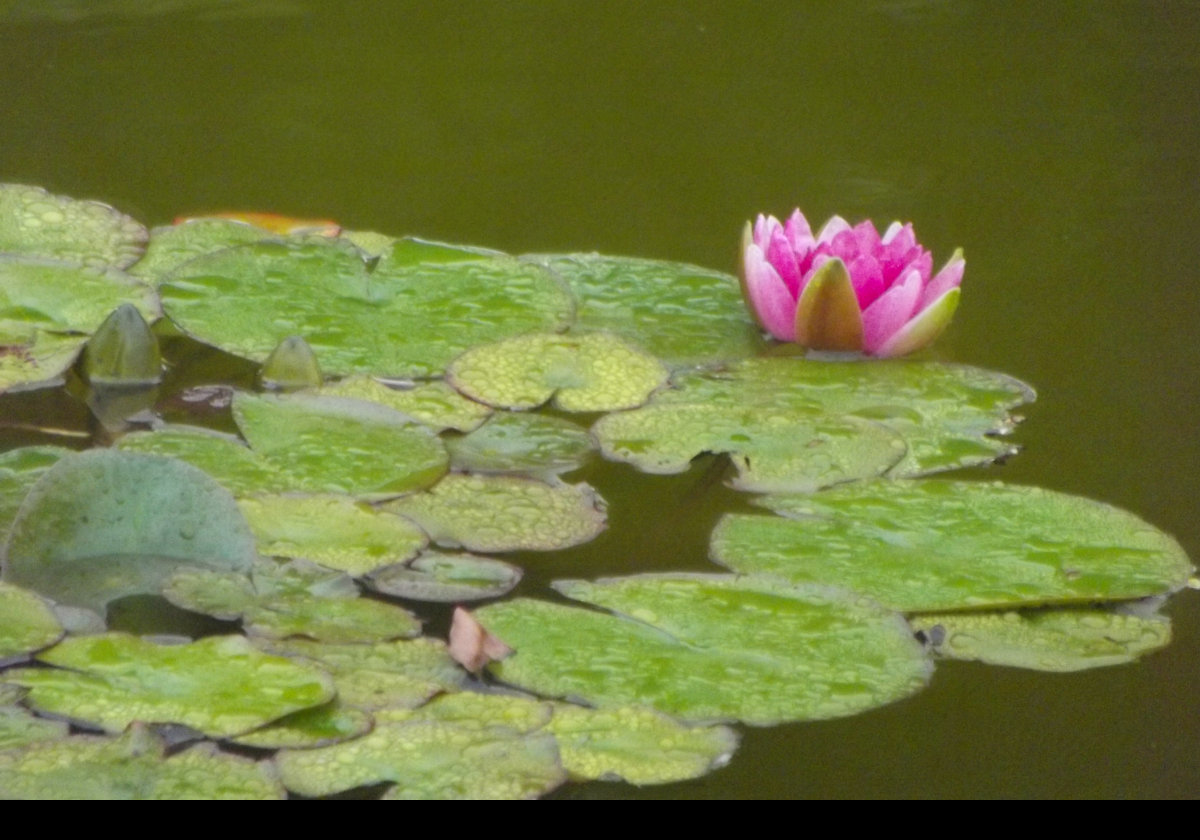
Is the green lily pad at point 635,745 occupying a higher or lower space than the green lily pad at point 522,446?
lower

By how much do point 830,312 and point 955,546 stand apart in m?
0.49

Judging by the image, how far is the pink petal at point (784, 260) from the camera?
1.93 meters

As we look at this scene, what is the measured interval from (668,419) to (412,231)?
78 centimetres

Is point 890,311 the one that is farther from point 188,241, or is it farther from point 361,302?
point 188,241

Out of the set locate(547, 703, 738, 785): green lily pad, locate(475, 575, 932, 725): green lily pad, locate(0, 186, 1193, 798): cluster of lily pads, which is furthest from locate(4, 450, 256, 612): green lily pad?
locate(547, 703, 738, 785): green lily pad

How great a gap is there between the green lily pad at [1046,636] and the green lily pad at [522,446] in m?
0.44

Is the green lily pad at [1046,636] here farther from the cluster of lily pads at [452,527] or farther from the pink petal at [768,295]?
the pink petal at [768,295]

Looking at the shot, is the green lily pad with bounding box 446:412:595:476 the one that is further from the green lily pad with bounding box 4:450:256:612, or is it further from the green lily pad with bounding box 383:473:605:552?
the green lily pad with bounding box 4:450:256:612

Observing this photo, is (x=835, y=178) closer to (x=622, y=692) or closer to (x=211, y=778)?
(x=622, y=692)

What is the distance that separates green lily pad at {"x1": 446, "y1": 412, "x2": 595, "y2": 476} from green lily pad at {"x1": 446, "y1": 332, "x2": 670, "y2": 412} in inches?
1.0

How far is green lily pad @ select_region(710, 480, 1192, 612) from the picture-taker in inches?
55.4

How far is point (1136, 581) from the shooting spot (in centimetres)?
143

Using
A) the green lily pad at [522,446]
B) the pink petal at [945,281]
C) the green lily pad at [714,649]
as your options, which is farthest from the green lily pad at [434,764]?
the pink petal at [945,281]
